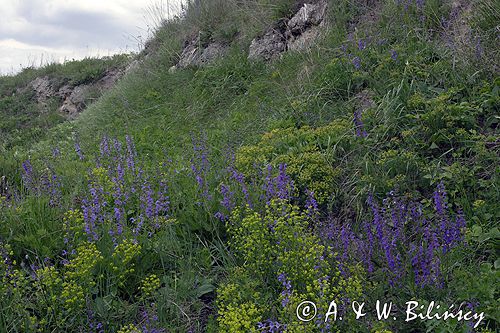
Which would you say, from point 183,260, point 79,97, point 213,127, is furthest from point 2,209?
point 79,97

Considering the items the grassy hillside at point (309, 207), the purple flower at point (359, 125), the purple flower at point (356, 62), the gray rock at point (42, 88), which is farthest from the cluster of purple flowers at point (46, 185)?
the gray rock at point (42, 88)

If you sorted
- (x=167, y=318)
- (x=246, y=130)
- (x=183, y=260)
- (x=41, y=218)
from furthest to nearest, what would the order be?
1. (x=246, y=130)
2. (x=41, y=218)
3. (x=183, y=260)
4. (x=167, y=318)

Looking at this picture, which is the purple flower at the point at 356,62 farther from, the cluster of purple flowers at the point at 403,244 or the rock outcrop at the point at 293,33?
the cluster of purple flowers at the point at 403,244

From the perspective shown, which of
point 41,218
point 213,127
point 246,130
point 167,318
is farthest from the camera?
point 213,127

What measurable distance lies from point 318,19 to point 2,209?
519 centimetres

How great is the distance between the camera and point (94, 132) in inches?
338

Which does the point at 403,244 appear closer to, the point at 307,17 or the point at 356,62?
the point at 356,62

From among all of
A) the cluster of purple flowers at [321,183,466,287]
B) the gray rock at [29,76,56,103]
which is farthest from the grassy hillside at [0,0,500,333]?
the gray rock at [29,76,56,103]

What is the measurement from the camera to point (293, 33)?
7.76 m

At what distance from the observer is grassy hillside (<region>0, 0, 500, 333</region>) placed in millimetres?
2762

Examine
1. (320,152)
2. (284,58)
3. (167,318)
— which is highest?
(284,58)

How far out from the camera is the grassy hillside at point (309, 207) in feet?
9.06

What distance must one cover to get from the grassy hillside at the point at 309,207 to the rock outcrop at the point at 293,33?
1.45ft

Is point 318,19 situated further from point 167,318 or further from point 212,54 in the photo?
point 167,318
